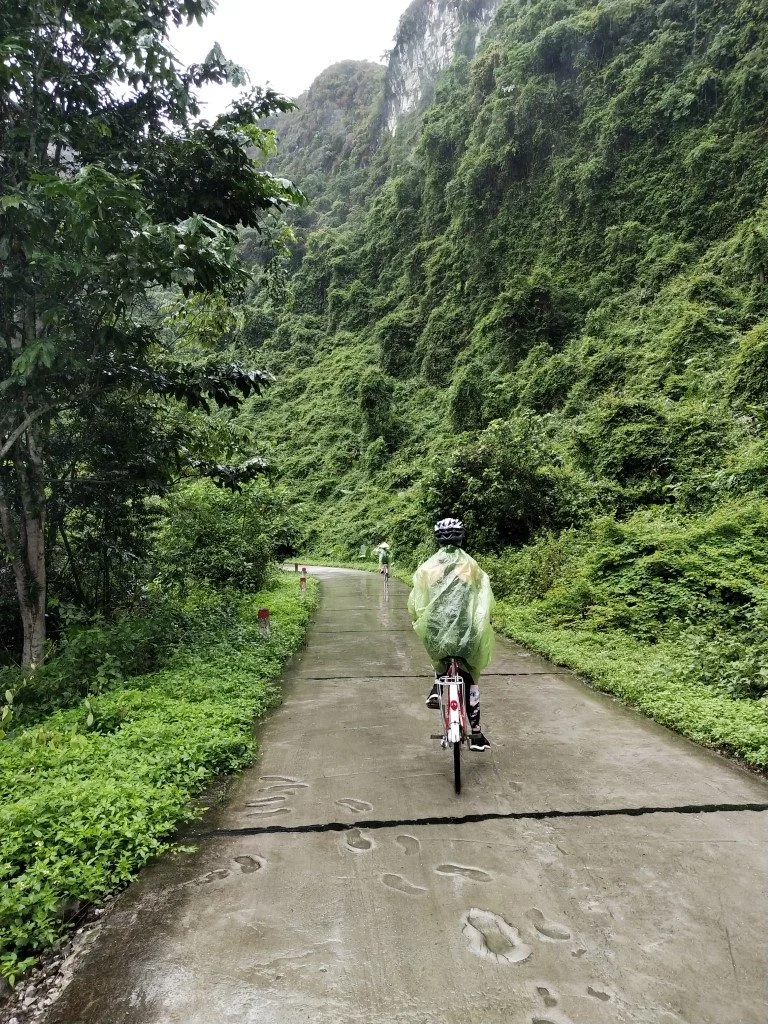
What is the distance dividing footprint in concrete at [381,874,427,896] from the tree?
4617mm

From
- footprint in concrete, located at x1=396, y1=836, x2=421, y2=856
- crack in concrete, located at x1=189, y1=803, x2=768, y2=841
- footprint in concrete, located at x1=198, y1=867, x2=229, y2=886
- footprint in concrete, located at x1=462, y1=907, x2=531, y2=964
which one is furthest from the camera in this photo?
crack in concrete, located at x1=189, y1=803, x2=768, y2=841

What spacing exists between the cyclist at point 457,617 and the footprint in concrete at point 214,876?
193 cm

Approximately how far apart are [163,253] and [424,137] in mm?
42917

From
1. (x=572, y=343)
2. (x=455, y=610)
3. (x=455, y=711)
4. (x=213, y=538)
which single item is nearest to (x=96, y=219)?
(x=455, y=610)

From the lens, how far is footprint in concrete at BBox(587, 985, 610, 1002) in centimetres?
239

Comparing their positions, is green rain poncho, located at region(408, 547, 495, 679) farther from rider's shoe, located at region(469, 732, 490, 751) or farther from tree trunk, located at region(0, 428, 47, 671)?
tree trunk, located at region(0, 428, 47, 671)

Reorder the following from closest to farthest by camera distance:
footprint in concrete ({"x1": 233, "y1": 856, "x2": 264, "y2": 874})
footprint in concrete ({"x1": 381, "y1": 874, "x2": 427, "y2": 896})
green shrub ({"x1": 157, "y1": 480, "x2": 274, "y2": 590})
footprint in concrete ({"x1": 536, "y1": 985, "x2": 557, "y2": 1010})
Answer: footprint in concrete ({"x1": 536, "y1": 985, "x2": 557, "y2": 1010}) → footprint in concrete ({"x1": 381, "y1": 874, "x2": 427, "y2": 896}) → footprint in concrete ({"x1": 233, "y1": 856, "x2": 264, "y2": 874}) → green shrub ({"x1": 157, "y1": 480, "x2": 274, "y2": 590})

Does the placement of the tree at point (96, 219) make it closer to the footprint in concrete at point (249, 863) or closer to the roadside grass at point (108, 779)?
the roadside grass at point (108, 779)

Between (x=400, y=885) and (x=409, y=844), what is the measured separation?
409mm

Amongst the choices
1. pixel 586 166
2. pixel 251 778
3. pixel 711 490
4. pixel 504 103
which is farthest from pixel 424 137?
pixel 251 778

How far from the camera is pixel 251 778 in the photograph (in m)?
4.55

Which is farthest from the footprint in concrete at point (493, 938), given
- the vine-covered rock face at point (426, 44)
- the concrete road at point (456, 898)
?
the vine-covered rock face at point (426, 44)

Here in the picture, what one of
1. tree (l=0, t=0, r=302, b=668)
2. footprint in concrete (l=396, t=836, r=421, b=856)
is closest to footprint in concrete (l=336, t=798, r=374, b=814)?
footprint in concrete (l=396, t=836, r=421, b=856)

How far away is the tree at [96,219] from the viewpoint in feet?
17.8
